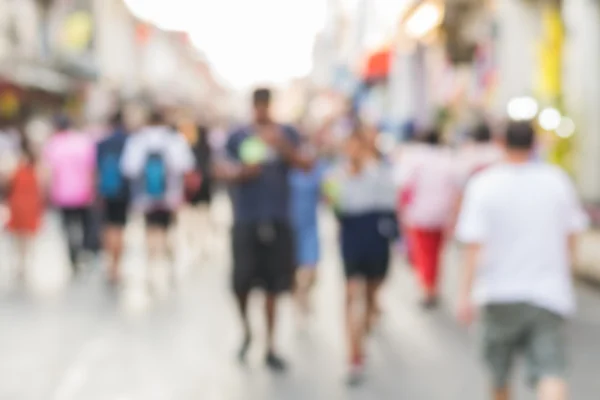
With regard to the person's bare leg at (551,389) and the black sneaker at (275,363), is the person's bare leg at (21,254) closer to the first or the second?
the black sneaker at (275,363)

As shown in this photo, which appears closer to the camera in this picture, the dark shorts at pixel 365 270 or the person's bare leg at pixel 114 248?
the dark shorts at pixel 365 270

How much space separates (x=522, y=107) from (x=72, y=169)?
24.4ft

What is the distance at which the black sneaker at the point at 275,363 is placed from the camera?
831 centimetres

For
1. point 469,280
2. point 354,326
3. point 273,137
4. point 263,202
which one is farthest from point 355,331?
point 469,280

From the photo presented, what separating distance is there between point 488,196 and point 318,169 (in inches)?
194

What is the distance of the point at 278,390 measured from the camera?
7.58 m

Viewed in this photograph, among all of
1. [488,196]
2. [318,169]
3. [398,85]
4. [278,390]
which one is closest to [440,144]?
[318,169]

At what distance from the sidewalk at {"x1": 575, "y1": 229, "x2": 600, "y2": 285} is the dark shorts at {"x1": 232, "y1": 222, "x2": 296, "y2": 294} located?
19.3ft

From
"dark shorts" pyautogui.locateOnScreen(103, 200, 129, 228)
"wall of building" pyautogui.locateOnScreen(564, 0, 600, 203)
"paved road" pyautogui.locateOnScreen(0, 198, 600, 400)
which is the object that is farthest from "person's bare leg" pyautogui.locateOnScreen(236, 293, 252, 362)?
"wall of building" pyautogui.locateOnScreen(564, 0, 600, 203)

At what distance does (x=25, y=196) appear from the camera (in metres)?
13.3

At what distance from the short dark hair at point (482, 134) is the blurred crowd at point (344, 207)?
13 mm

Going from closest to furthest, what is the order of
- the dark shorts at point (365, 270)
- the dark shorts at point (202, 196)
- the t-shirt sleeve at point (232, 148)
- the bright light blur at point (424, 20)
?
1. the dark shorts at point (365, 270)
2. the t-shirt sleeve at point (232, 148)
3. the dark shorts at point (202, 196)
4. the bright light blur at point (424, 20)

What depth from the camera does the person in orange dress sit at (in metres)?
13.1

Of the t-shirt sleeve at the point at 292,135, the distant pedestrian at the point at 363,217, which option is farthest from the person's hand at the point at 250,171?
the distant pedestrian at the point at 363,217
